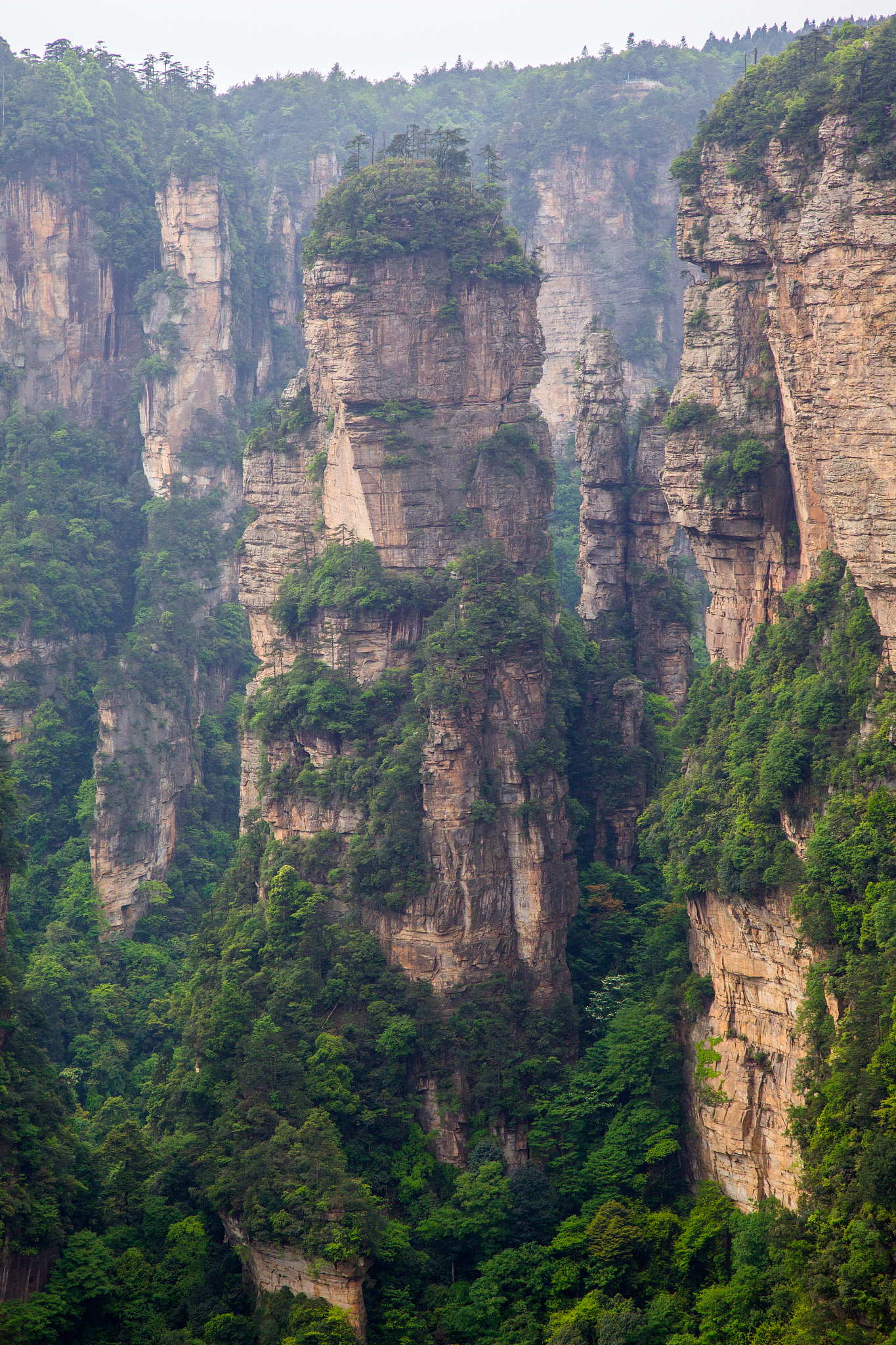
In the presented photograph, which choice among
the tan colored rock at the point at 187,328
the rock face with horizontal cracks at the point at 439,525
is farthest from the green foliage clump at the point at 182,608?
the rock face with horizontal cracks at the point at 439,525

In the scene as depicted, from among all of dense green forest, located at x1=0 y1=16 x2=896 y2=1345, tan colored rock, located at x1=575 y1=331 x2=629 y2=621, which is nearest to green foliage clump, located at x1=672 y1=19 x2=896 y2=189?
dense green forest, located at x1=0 y1=16 x2=896 y2=1345

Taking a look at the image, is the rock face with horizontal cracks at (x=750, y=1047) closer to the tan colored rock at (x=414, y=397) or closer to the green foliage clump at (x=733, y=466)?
the green foliage clump at (x=733, y=466)

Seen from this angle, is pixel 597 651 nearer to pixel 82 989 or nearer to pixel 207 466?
pixel 82 989

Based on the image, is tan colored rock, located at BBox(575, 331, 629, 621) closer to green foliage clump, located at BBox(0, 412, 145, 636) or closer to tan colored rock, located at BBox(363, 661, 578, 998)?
tan colored rock, located at BBox(363, 661, 578, 998)

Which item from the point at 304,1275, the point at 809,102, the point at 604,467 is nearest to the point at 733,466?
the point at 809,102

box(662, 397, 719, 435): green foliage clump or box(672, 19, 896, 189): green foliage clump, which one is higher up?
box(672, 19, 896, 189): green foliage clump

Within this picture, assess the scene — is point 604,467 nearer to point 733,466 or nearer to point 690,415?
point 690,415
